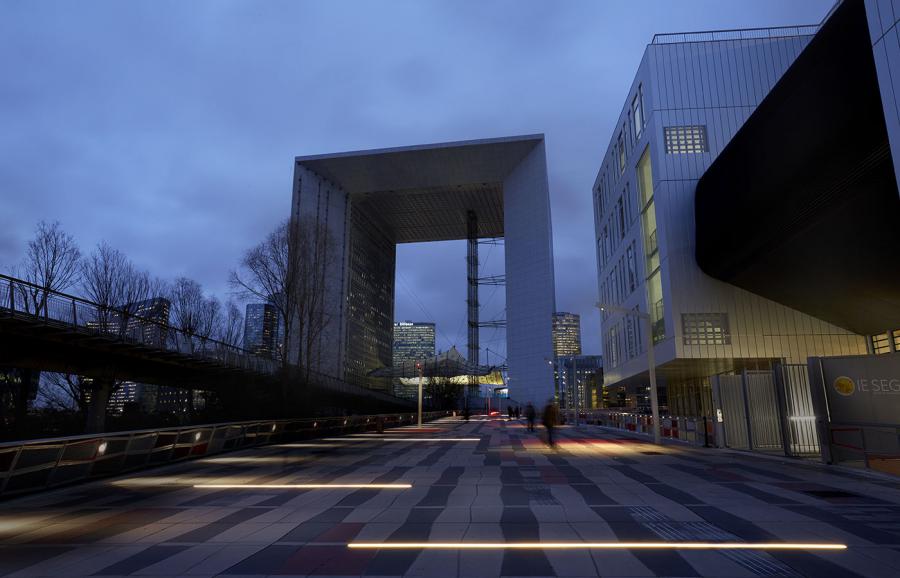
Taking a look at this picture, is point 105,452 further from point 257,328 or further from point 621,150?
point 257,328

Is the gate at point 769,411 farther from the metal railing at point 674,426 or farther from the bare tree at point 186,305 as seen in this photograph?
the bare tree at point 186,305

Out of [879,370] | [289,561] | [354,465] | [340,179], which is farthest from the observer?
[340,179]

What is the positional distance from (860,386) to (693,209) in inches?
746

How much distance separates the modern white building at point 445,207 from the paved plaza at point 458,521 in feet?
196

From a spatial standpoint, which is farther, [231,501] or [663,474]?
[663,474]

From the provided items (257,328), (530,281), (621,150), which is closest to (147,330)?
(621,150)

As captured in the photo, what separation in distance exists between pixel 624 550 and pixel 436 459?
1242 centimetres

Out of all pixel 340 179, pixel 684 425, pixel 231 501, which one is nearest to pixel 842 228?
pixel 684 425

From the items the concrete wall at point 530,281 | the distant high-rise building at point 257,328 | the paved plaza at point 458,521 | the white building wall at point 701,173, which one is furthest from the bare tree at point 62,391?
the concrete wall at point 530,281

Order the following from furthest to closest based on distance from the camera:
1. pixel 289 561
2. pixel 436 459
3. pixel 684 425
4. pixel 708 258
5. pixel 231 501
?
pixel 708 258 < pixel 684 425 < pixel 436 459 < pixel 231 501 < pixel 289 561

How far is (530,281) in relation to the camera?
84.4m

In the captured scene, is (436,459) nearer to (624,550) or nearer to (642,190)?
(624,550)

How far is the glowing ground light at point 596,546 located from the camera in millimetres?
6648

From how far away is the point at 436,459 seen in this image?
18.4 m
